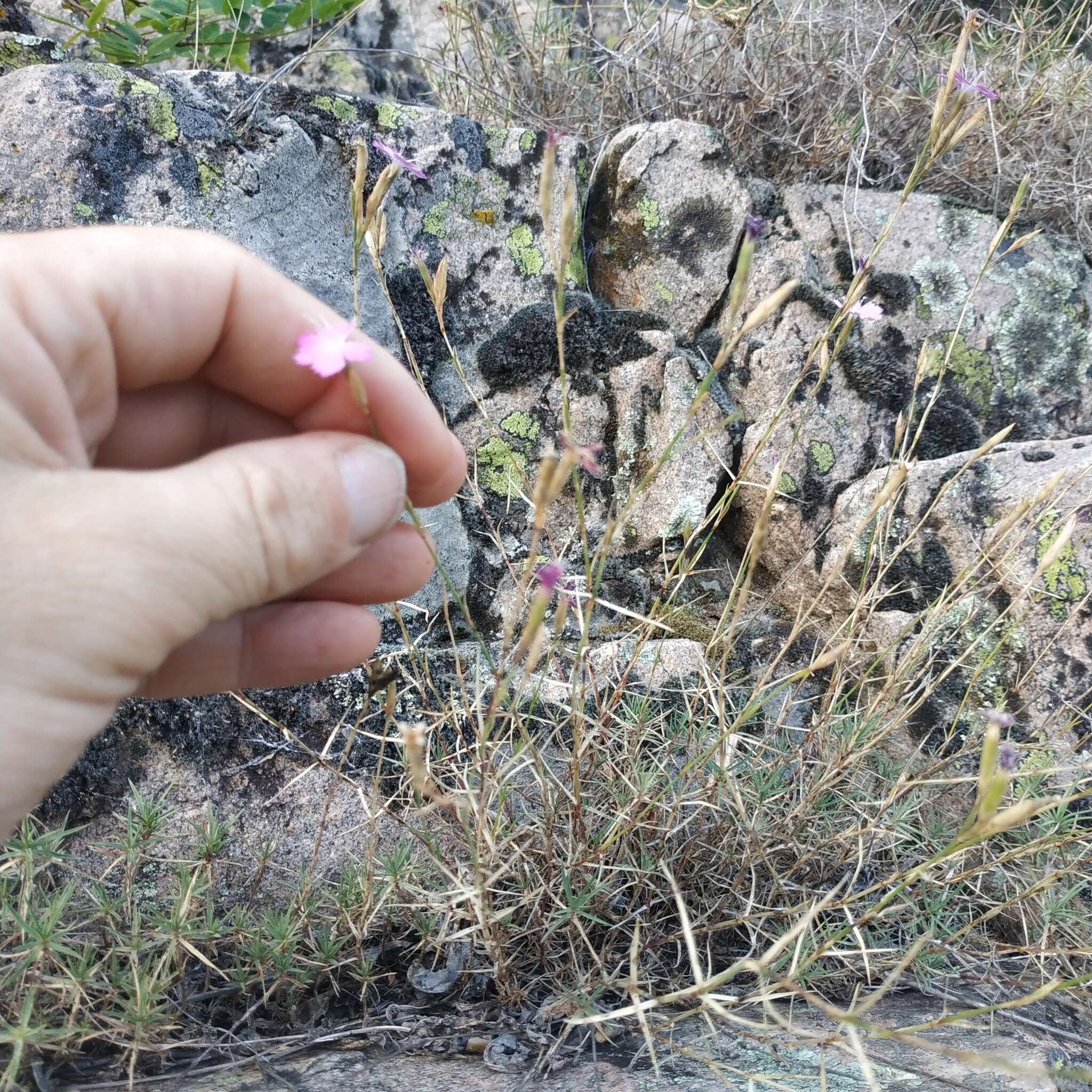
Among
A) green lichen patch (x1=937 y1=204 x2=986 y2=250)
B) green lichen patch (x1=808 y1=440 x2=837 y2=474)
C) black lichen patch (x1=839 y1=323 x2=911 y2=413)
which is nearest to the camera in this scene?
green lichen patch (x1=808 y1=440 x2=837 y2=474)

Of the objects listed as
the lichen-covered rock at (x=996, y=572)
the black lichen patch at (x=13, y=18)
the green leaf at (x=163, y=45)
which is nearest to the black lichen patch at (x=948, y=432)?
the lichen-covered rock at (x=996, y=572)

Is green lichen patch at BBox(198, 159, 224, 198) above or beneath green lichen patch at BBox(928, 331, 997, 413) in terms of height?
A: above

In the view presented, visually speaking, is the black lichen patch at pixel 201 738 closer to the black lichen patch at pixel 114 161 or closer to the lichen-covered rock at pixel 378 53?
the black lichen patch at pixel 114 161

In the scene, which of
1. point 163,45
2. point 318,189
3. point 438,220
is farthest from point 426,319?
point 163,45

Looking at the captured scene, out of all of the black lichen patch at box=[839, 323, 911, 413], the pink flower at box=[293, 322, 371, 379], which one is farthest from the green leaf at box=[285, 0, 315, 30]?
the black lichen patch at box=[839, 323, 911, 413]

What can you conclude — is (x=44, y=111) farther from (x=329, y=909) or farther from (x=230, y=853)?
(x=329, y=909)

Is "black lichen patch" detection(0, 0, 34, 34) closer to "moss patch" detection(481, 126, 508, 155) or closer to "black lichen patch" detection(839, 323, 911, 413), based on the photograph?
"moss patch" detection(481, 126, 508, 155)

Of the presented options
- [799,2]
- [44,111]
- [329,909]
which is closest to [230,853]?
[329,909]

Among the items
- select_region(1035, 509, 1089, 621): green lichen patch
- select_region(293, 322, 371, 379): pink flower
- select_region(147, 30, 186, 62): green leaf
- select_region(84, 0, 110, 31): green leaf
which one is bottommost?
select_region(1035, 509, 1089, 621): green lichen patch
